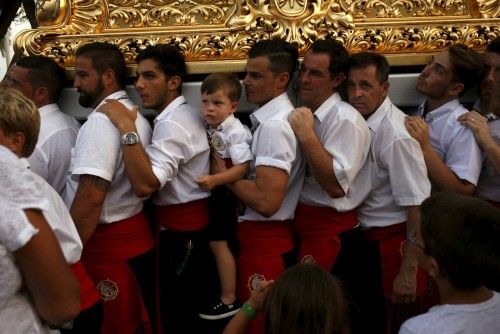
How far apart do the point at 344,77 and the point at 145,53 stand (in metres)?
0.82

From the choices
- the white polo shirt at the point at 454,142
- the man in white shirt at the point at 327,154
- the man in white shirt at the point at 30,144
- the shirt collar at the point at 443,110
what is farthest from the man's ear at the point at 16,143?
the shirt collar at the point at 443,110

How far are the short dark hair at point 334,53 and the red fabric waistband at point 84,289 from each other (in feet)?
4.32

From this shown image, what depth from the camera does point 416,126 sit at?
2.71 meters

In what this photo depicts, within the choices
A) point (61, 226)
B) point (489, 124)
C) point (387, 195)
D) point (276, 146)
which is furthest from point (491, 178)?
point (61, 226)

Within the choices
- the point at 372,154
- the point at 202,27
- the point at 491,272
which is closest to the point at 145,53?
the point at 202,27

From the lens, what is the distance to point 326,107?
9.06 ft

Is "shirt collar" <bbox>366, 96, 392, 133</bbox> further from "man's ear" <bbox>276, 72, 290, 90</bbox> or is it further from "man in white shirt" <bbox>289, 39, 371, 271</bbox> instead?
"man's ear" <bbox>276, 72, 290, 90</bbox>

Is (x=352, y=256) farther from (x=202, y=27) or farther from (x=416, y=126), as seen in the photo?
(x=202, y=27)

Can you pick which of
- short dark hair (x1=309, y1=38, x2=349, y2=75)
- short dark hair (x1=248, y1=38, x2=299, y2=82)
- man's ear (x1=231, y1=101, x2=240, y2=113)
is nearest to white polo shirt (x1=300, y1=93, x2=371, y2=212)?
short dark hair (x1=309, y1=38, x2=349, y2=75)

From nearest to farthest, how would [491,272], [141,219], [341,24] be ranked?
[491,272] → [141,219] → [341,24]

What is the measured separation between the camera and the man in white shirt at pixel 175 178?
2676 mm

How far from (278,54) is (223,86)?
0.26 metres

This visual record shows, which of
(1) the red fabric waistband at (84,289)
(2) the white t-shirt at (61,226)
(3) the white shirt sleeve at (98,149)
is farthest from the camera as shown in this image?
(3) the white shirt sleeve at (98,149)

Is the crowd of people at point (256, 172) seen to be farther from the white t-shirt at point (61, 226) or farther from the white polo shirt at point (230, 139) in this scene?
the white t-shirt at point (61, 226)
